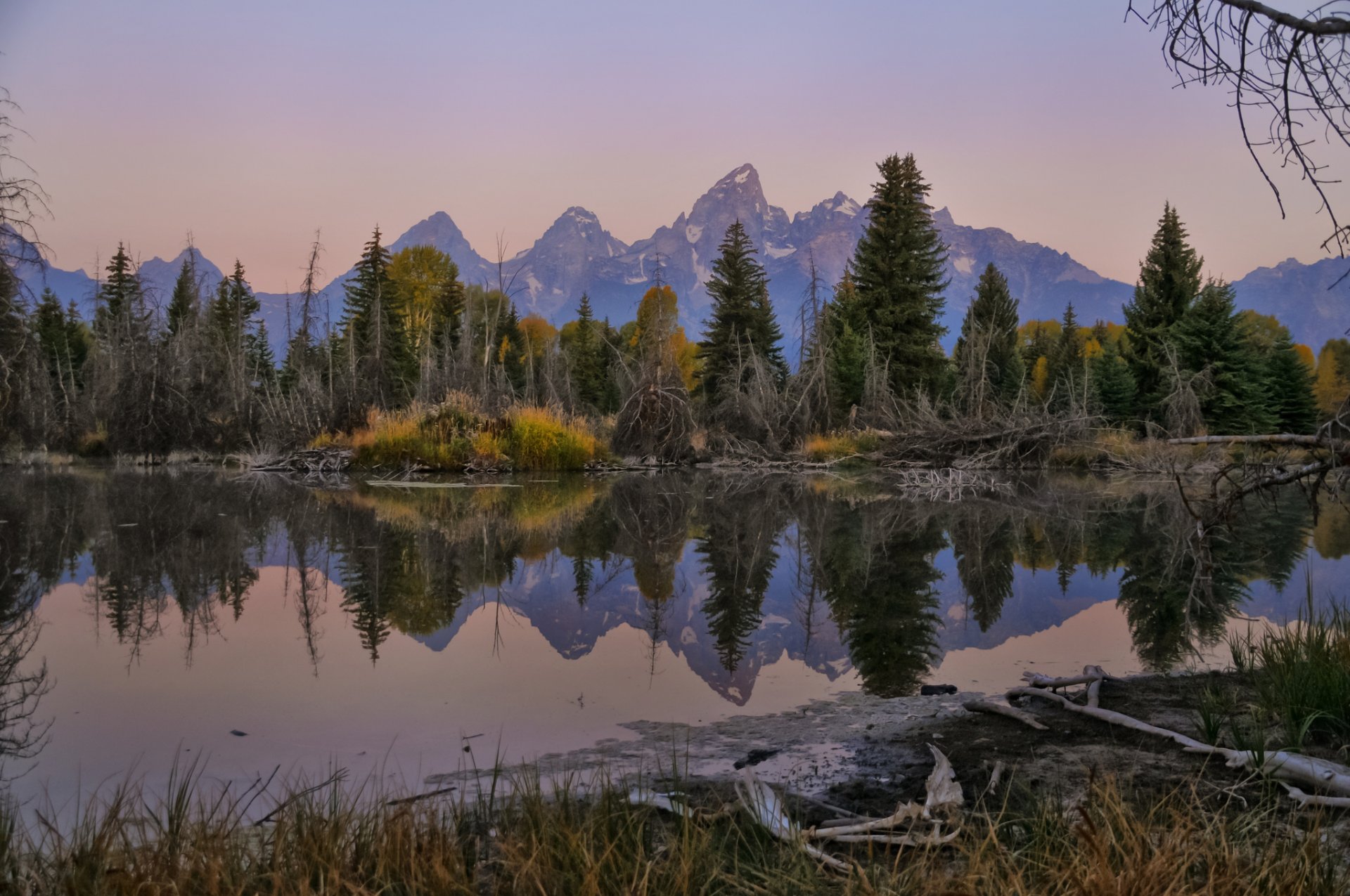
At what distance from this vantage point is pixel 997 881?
1926 mm

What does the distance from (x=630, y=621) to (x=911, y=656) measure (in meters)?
1.85

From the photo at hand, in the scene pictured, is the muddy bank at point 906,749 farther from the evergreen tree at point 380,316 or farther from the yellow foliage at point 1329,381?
the yellow foliage at point 1329,381

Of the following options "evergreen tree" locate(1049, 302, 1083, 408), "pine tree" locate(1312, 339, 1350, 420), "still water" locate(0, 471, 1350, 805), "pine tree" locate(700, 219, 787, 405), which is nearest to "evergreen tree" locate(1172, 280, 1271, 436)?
"evergreen tree" locate(1049, 302, 1083, 408)

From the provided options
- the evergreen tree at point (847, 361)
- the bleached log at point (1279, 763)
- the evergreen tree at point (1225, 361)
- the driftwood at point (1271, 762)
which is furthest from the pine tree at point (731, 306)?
the bleached log at point (1279, 763)

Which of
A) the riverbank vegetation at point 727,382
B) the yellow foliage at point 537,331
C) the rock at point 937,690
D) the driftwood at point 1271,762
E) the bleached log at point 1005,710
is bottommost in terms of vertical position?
the rock at point 937,690

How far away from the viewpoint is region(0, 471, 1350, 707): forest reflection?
5.32 metres

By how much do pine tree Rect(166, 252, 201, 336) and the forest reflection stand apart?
23.0 metres

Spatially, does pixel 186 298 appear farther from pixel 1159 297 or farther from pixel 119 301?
pixel 1159 297

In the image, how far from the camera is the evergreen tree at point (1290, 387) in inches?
1211

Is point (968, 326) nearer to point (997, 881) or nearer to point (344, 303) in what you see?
point (997, 881)

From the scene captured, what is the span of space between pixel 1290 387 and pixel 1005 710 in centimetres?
3440

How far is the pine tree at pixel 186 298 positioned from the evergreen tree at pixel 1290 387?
126ft

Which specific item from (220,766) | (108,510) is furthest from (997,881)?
(108,510)

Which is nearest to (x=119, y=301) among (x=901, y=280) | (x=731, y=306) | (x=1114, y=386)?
(x=731, y=306)
